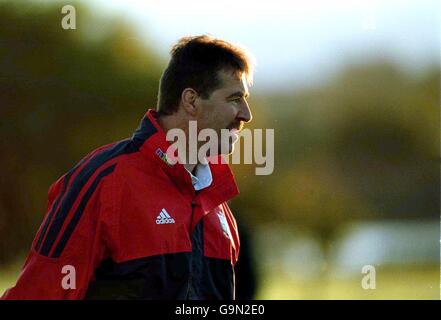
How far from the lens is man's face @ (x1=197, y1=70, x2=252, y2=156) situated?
3395 millimetres

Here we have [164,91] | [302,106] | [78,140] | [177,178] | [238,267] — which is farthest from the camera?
[302,106]

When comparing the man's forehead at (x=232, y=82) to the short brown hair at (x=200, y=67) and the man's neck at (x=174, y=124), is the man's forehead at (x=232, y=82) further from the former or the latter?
the man's neck at (x=174, y=124)

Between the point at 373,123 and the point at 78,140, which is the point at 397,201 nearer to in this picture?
the point at 373,123

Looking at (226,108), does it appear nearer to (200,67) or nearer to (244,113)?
(244,113)

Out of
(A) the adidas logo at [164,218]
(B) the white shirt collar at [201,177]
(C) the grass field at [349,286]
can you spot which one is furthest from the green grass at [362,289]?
(A) the adidas logo at [164,218]

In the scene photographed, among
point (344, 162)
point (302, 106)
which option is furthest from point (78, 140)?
point (344, 162)

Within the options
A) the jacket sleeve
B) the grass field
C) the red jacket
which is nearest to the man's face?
the red jacket

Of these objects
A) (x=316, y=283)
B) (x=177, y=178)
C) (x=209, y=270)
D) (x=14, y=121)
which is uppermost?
(x=14, y=121)

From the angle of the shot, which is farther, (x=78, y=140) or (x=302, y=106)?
(x=302, y=106)

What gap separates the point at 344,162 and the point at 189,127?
9.79m

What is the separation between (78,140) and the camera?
415 inches

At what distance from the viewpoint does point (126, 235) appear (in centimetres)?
300

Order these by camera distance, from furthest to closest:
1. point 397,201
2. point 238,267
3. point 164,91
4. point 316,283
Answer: point 397,201 < point 316,283 < point 238,267 < point 164,91

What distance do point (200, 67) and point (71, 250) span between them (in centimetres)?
95
